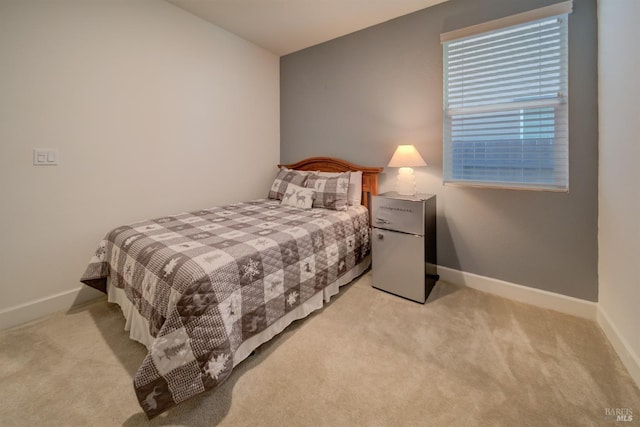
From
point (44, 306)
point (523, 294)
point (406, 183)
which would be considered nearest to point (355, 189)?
point (406, 183)

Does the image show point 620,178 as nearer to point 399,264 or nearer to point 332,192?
point 399,264

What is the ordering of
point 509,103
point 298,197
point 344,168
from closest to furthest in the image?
point 509,103 → point 298,197 → point 344,168

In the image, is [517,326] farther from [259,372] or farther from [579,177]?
[259,372]

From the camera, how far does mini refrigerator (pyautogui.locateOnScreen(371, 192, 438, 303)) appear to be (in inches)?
86.6

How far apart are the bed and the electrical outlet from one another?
0.69 meters

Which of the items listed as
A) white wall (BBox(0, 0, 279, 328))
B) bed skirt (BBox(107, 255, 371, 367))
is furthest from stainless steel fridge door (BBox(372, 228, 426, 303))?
white wall (BBox(0, 0, 279, 328))

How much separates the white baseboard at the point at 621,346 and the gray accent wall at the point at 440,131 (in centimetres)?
22

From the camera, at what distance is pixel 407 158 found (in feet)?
8.03

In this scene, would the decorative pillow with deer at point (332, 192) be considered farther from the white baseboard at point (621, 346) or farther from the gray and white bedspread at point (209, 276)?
the white baseboard at point (621, 346)

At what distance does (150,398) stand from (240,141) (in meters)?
2.72

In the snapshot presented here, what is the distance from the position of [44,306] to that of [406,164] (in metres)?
3.04

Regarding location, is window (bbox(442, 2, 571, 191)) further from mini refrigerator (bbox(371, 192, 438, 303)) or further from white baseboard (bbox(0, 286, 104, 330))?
A: white baseboard (bbox(0, 286, 104, 330))

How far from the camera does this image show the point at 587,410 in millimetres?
1235

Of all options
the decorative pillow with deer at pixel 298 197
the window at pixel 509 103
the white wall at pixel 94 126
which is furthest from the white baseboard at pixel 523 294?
the white wall at pixel 94 126
